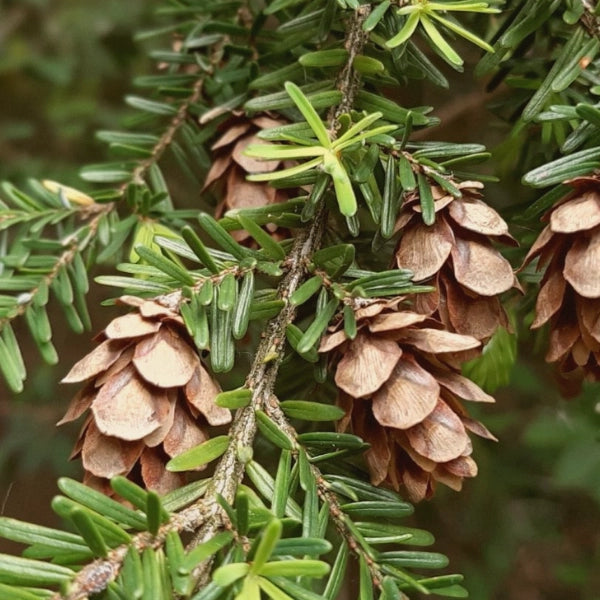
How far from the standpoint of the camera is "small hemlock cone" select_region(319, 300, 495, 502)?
0.40m

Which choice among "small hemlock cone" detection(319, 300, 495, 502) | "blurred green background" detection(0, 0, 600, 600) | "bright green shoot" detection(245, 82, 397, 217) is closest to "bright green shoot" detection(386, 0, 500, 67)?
"bright green shoot" detection(245, 82, 397, 217)

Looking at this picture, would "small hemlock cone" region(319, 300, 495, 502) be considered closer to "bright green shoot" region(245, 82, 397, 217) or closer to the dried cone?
"bright green shoot" region(245, 82, 397, 217)

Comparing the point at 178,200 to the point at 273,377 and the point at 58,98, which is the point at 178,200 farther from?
the point at 273,377

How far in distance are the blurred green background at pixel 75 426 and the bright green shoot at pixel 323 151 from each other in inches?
23.1

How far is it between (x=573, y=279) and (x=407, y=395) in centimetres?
12

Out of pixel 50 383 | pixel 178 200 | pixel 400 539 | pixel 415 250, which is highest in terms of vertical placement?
pixel 415 250

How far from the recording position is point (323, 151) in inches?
17.2

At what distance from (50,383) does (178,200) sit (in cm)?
51

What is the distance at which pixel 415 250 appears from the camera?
454 millimetres

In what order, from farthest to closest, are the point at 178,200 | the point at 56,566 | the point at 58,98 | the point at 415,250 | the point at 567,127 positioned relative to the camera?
1. the point at 58,98
2. the point at 178,200
3. the point at 567,127
4. the point at 415,250
5. the point at 56,566

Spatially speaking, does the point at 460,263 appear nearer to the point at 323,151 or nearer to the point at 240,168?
the point at 323,151

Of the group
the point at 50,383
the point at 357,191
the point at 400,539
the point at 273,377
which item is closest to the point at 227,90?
the point at 357,191

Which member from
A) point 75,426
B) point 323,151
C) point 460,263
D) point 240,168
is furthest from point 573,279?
point 75,426

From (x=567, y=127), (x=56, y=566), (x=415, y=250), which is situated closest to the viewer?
(x=56, y=566)
